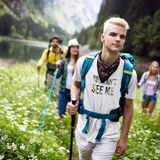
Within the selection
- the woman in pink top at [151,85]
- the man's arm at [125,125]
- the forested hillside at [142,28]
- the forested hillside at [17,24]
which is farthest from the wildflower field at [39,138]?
the forested hillside at [17,24]

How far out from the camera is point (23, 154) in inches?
107

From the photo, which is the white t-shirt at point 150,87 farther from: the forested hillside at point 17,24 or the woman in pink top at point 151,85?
the forested hillside at point 17,24

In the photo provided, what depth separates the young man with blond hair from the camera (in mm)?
2098

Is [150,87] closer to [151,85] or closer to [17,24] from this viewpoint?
[151,85]

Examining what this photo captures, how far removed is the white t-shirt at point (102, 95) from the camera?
7.18 feet

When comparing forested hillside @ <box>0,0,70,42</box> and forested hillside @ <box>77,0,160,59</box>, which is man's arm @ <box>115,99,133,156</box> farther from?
forested hillside @ <box>0,0,70,42</box>

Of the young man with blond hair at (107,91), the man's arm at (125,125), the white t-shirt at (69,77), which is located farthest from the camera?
the white t-shirt at (69,77)

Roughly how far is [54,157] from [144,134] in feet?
10.5

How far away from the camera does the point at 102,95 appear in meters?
2.22

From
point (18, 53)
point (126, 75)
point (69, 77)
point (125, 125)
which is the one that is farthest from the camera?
point (18, 53)

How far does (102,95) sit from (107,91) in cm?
9

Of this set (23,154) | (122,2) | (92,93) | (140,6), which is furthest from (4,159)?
(122,2)

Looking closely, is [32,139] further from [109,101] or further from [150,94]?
[150,94]

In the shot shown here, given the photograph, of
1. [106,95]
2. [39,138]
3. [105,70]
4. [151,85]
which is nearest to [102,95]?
[106,95]
